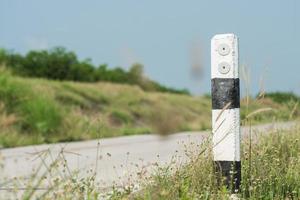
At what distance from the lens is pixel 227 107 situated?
527 centimetres

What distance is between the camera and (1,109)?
16.9m

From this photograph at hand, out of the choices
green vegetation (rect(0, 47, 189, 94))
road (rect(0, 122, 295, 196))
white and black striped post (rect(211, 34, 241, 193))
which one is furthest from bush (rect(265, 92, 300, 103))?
green vegetation (rect(0, 47, 189, 94))

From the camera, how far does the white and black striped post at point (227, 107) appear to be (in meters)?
5.25

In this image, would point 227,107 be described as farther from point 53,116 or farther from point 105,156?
point 53,116

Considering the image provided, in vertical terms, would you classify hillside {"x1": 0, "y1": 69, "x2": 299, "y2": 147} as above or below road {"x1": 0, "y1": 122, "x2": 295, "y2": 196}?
above

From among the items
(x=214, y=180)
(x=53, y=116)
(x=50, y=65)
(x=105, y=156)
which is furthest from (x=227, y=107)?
(x=50, y=65)

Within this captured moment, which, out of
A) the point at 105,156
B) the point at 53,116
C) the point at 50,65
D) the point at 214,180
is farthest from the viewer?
the point at 50,65

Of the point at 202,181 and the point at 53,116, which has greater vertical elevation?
the point at 53,116

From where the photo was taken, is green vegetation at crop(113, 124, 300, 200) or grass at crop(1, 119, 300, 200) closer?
grass at crop(1, 119, 300, 200)

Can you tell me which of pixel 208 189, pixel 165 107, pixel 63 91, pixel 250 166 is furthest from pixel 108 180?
pixel 63 91

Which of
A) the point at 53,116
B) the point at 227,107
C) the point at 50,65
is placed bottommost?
the point at 227,107

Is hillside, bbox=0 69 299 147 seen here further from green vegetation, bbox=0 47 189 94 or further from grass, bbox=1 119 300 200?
green vegetation, bbox=0 47 189 94

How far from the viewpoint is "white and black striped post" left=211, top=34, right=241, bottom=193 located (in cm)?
525

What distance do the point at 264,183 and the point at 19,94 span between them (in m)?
13.7
